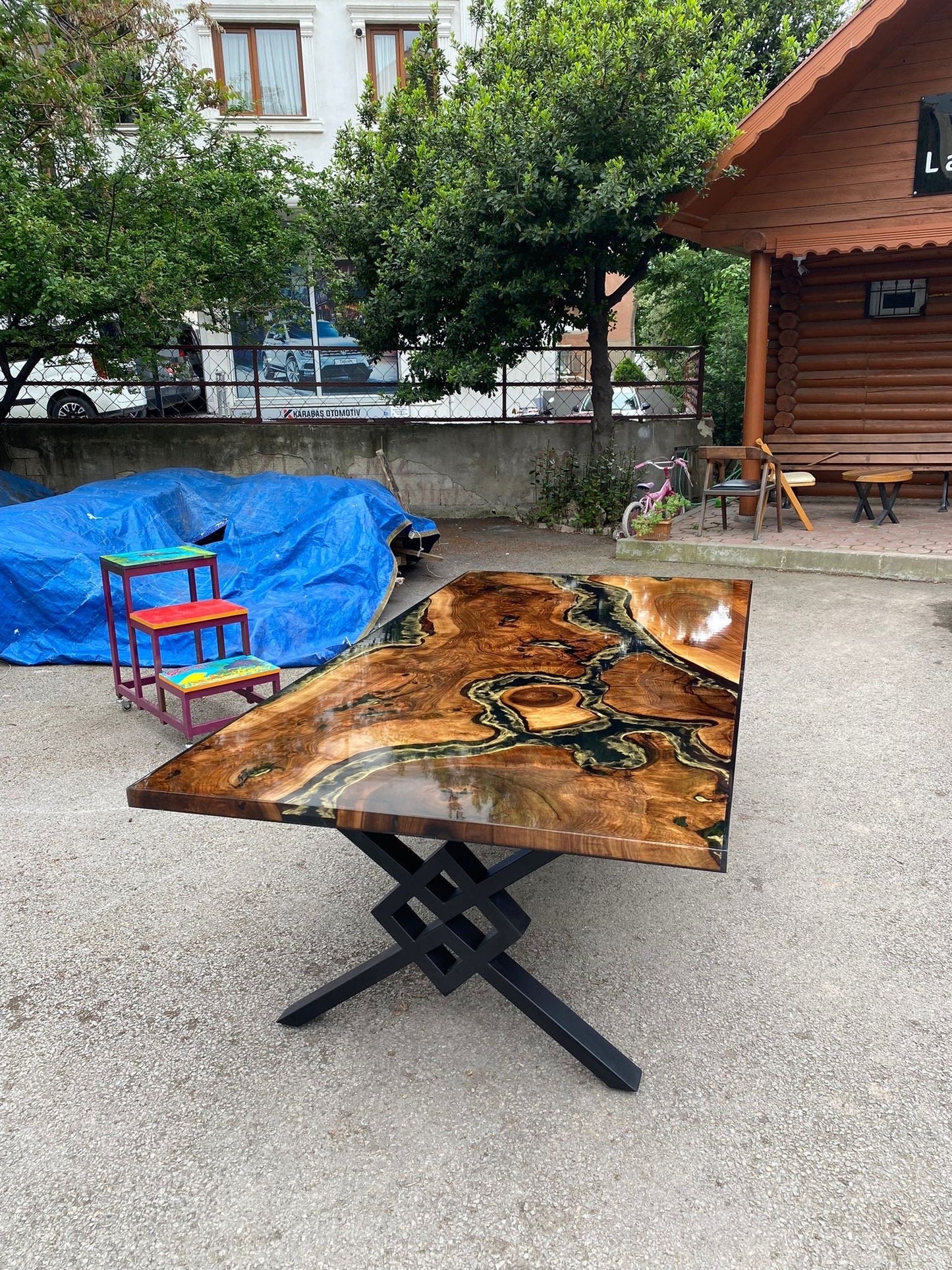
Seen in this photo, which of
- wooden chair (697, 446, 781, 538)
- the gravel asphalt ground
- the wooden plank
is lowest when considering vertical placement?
the gravel asphalt ground

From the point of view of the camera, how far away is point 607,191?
6.76 m

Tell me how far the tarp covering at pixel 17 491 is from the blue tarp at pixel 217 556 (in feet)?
3.33

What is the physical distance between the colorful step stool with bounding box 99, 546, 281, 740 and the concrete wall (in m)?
5.33

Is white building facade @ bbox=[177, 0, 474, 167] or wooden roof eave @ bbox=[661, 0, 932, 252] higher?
white building facade @ bbox=[177, 0, 474, 167]

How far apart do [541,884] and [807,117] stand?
778 centimetres

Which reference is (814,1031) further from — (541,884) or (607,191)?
(607,191)

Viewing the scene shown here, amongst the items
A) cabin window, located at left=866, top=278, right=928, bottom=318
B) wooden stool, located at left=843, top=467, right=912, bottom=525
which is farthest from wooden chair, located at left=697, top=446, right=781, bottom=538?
cabin window, located at left=866, top=278, right=928, bottom=318

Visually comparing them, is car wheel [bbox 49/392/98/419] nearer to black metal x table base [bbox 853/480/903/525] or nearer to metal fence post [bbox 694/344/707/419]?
metal fence post [bbox 694/344/707/419]

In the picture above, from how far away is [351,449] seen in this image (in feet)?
32.2

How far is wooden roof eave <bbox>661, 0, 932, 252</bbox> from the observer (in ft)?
22.5

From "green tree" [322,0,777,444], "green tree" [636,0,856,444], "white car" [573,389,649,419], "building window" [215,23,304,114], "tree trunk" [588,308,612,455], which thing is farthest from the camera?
"building window" [215,23,304,114]

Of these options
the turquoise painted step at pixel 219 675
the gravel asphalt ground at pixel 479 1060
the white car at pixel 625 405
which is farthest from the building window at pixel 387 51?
the gravel asphalt ground at pixel 479 1060

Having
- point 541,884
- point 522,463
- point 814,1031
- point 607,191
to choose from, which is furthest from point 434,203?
point 814,1031

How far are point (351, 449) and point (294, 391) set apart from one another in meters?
2.61
